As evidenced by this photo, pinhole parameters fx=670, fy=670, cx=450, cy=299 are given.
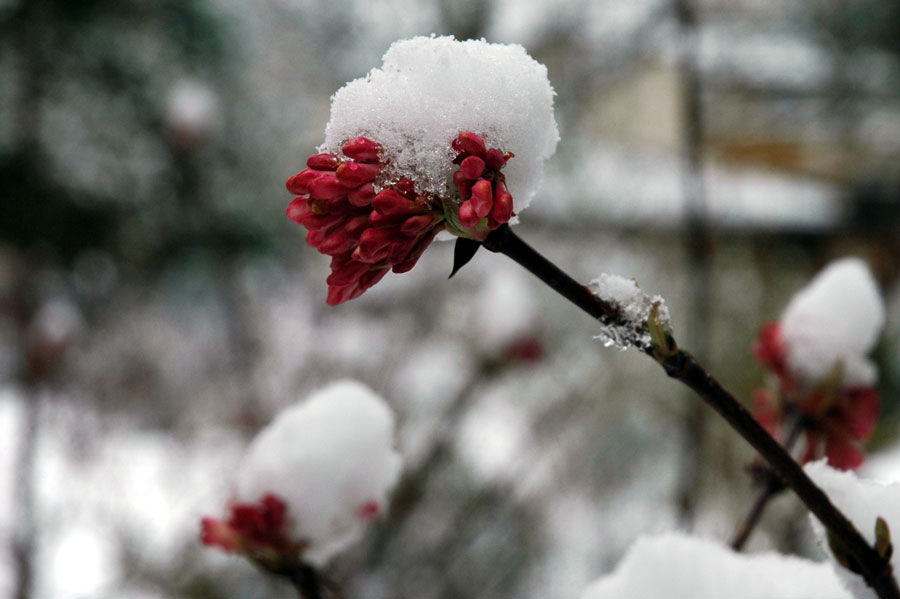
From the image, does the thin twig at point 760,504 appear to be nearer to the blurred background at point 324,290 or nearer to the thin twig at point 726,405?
the thin twig at point 726,405

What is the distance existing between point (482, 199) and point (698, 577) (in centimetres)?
27

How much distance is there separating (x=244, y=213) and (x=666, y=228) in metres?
2.64

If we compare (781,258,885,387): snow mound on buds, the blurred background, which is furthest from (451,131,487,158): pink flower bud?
the blurred background

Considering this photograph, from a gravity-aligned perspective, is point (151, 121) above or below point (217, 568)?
above

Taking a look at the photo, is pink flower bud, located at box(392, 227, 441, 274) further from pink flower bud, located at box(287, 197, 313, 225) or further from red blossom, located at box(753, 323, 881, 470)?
red blossom, located at box(753, 323, 881, 470)

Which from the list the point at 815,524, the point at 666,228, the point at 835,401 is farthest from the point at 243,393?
the point at 666,228

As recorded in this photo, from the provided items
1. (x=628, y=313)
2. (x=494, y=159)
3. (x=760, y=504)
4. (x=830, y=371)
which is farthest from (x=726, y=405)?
(x=830, y=371)

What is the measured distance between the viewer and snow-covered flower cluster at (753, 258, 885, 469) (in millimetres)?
690

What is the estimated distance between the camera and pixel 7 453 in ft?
12.4

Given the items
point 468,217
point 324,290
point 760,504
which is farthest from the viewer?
point 324,290

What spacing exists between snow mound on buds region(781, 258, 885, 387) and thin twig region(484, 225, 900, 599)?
40 cm

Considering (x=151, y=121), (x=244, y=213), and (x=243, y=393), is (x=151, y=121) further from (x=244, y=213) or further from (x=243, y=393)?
(x=243, y=393)

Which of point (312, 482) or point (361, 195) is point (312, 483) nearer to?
point (312, 482)

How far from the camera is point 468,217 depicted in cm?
31
